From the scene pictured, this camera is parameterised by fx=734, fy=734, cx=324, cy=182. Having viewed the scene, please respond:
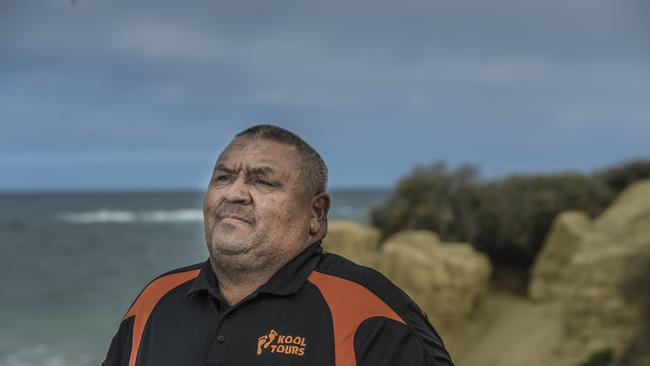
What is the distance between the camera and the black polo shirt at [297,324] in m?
2.17

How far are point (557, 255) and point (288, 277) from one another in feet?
48.2

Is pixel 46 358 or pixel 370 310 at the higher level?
pixel 370 310

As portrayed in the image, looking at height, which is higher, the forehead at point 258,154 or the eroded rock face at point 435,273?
the forehead at point 258,154

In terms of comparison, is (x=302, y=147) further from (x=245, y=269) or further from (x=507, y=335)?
(x=507, y=335)

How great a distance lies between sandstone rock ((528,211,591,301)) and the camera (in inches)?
619

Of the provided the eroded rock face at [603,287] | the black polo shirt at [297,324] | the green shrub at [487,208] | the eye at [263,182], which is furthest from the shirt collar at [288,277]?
the green shrub at [487,208]

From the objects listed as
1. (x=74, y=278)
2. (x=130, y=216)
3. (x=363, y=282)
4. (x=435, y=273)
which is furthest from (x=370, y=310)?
(x=130, y=216)

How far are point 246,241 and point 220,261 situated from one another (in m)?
0.12

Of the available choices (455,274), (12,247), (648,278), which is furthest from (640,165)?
(12,247)

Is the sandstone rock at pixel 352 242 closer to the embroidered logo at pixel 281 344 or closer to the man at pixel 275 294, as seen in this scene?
the man at pixel 275 294

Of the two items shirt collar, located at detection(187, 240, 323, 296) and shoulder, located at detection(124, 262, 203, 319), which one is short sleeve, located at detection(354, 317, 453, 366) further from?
shoulder, located at detection(124, 262, 203, 319)

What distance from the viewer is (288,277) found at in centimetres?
233

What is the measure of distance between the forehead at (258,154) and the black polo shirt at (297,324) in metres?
0.30

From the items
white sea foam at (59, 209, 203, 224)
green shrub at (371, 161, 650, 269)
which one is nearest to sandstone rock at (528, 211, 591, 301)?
green shrub at (371, 161, 650, 269)
